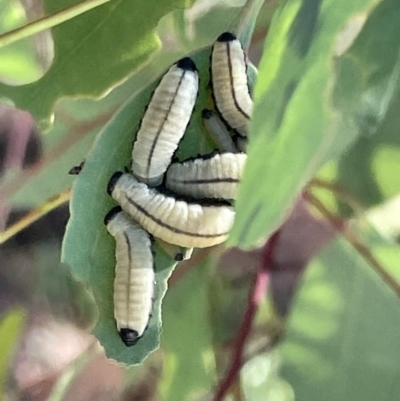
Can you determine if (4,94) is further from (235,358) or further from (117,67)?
(235,358)

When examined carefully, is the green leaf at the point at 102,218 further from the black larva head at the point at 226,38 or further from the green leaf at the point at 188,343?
the green leaf at the point at 188,343

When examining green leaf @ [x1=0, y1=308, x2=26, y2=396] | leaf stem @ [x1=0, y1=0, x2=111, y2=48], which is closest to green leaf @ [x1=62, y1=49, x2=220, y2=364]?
leaf stem @ [x1=0, y1=0, x2=111, y2=48]

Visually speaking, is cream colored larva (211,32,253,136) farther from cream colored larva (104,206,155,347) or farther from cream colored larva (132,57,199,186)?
cream colored larva (104,206,155,347)

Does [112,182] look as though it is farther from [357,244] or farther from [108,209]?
[357,244]

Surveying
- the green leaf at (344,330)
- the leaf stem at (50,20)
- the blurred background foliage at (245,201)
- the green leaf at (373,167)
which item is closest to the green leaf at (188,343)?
the blurred background foliage at (245,201)

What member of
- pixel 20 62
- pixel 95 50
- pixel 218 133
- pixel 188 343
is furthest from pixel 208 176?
pixel 20 62

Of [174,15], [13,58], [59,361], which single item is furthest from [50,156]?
[59,361]

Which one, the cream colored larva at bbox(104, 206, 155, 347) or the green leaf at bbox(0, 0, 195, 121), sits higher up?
the green leaf at bbox(0, 0, 195, 121)
